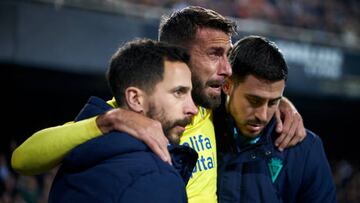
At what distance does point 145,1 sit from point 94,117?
668 cm

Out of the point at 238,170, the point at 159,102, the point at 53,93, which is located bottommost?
the point at 53,93

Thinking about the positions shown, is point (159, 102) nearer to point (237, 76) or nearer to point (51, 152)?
point (51, 152)

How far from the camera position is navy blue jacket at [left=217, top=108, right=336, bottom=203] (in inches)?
112

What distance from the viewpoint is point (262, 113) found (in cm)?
304

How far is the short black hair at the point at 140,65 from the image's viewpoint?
7.55ft

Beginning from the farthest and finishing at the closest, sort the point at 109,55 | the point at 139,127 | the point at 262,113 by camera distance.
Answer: the point at 109,55 < the point at 262,113 < the point at 139,127

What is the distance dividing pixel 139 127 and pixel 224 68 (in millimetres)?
933

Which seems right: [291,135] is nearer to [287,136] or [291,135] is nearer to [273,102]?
[287,136]

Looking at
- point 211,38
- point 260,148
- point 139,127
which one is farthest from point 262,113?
point 139,127

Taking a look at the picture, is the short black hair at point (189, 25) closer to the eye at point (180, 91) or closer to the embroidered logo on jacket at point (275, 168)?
the embroidered logo on jacket at point (275, 168)

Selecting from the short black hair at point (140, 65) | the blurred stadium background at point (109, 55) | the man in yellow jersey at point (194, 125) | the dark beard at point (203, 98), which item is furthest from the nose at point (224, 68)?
the blurred stadium background at point (109, 55)

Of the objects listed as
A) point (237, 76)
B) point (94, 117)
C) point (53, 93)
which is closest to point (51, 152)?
point (94, 117)

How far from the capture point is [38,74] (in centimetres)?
878

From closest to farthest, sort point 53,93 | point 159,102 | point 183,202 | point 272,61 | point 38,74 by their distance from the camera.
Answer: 1. point 183,202
2. point 159,102
3. point 272,61
4. point 38,74
5. point 53,93
